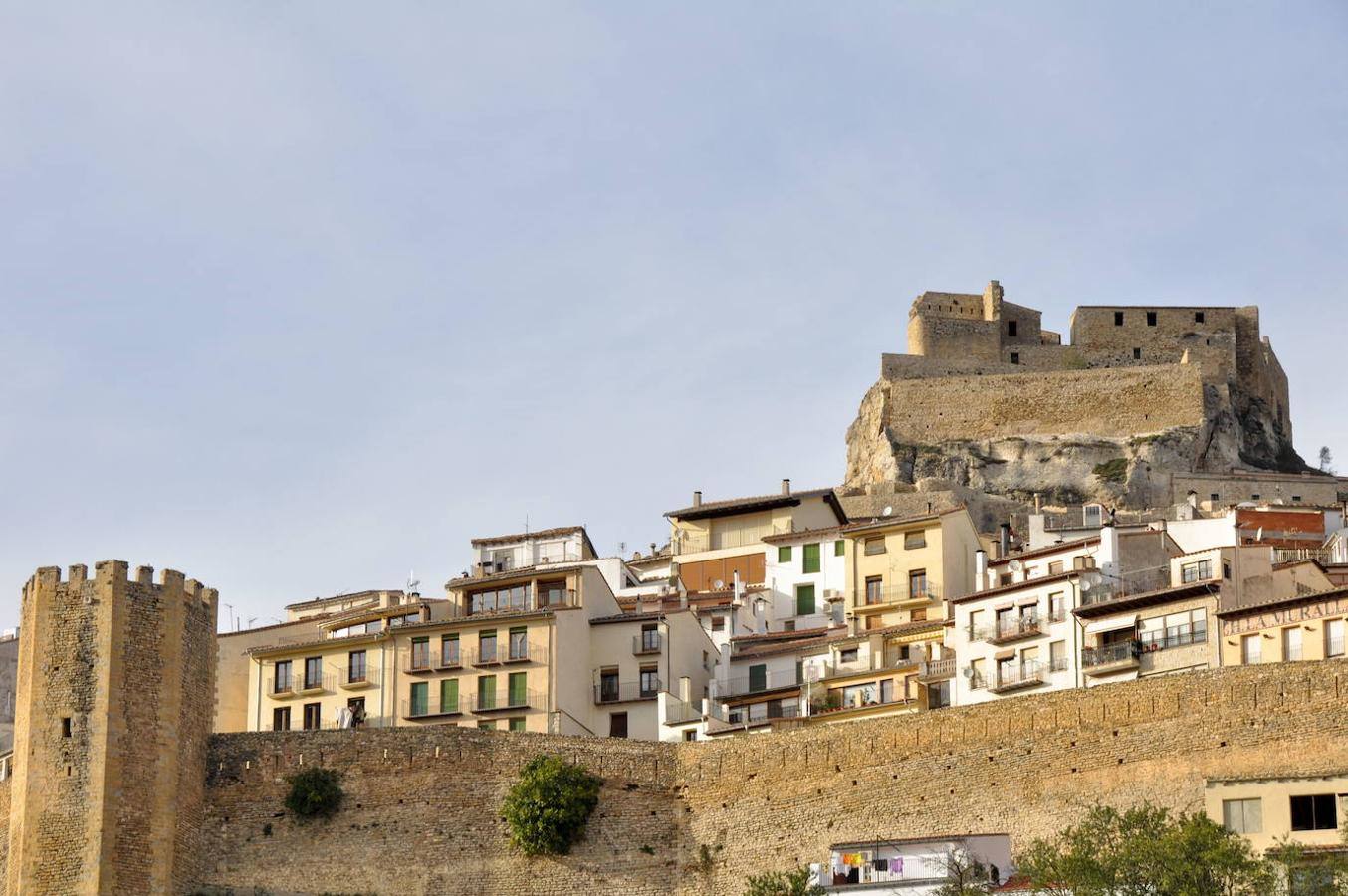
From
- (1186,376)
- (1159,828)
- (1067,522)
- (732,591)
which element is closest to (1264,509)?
(1067,522)

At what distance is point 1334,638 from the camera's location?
56.8 metres

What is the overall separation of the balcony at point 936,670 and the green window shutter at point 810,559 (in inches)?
576

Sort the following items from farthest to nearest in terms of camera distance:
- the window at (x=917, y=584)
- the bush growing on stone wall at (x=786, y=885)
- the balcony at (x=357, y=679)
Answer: the window at (x=917, y=584)
the balcony at (x=357, y=679)
the bush growing on stone wall at (x=786, y=885)

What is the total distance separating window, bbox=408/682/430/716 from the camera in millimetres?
70188

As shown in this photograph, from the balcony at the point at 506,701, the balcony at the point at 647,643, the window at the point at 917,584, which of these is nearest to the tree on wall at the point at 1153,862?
the balcony at the point at 506,701

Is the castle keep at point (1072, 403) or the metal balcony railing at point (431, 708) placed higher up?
the castle keep at point (1072, 403)

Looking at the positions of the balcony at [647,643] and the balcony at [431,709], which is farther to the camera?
the balcony at [647,643]

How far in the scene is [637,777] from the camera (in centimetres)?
6069

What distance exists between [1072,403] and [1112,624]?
46.7 m

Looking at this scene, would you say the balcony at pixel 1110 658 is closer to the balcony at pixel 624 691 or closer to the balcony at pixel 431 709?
the balcony at pixel 624 691

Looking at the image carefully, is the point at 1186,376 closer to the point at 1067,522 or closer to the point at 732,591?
the point at 1067,522

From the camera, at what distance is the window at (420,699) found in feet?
230

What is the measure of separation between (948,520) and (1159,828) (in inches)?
1156

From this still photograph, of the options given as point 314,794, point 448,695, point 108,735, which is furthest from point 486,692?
point 108,735
